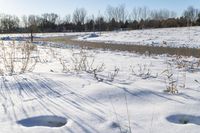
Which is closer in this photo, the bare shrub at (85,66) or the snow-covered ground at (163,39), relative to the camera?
the bare shrub at (85,66)

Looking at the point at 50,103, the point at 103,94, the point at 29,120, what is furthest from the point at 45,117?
the point at 103,94

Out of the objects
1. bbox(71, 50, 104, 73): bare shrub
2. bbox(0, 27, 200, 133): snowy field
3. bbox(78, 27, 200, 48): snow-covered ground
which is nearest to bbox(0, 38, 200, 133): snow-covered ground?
bbox(0, 27, 200, 133): snowy field

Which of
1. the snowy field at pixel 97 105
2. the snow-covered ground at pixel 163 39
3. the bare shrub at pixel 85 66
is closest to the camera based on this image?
the snowy field at pixel 97 105

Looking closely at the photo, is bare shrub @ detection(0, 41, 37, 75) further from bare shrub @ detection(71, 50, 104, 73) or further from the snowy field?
the snowy field

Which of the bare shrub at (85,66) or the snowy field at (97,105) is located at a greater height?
the bare shrub at (85,66)

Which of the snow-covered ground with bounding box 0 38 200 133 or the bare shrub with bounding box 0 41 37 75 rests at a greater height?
the bare shrub with bounding box 0 41 37 75

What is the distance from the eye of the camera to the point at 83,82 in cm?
421

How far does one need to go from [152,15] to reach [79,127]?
88349 mm

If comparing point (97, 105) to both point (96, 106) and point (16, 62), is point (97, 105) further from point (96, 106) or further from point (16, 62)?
point (16, 62)

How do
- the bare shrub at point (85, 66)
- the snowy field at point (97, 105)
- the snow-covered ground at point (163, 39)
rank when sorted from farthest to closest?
the snow-covered ground at point (163, 39)
the bare shrub at point (85, 66)
the snowy field at point (97, 105)

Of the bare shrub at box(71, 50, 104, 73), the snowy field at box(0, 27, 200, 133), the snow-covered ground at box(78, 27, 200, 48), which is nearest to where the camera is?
the snowy field at box(0, 27, 200, 133)

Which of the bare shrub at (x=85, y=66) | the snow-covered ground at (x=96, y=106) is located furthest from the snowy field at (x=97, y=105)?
the bare shrub at (x=85, y=66)

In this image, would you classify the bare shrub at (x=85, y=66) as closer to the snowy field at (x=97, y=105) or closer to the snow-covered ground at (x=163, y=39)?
the snowy field at (x=97, y=105)

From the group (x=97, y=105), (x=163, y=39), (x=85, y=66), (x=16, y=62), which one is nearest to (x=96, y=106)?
(x=97, y=105)
